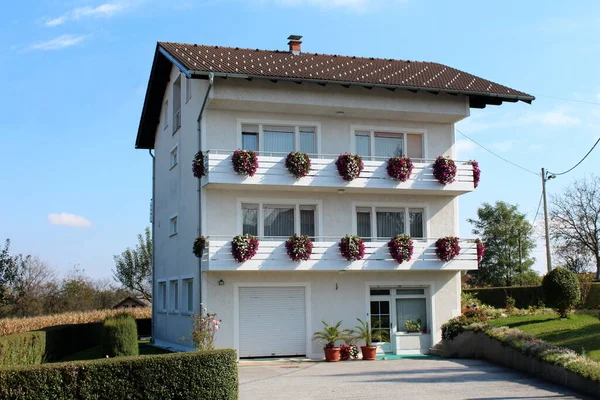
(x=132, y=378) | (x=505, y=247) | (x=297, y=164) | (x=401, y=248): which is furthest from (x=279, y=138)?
(x=505, y=247)

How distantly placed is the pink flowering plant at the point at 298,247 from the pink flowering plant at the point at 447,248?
184 inches

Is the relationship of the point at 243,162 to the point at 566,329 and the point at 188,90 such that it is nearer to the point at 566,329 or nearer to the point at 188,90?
the point at 188,90

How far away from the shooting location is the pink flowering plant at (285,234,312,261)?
2180 centimetres

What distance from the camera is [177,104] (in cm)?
2719

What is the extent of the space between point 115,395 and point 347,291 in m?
11.5

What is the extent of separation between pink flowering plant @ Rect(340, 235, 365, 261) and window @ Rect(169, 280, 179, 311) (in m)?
7.54

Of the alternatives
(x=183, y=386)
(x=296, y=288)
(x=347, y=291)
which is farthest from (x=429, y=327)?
(x=183, y=386)

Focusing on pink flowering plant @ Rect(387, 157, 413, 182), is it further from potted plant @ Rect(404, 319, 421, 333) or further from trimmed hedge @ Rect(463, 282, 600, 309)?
trimmed hedge @ Rect(463, 282, 600, 309)

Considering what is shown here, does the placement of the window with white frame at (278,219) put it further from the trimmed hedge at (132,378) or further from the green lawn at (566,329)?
the trimmed hedge at (132,378)

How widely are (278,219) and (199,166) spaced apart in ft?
11.0

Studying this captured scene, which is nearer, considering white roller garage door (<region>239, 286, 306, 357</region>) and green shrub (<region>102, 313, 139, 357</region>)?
green shrub (<region>102, 313, 139, 357</region>)

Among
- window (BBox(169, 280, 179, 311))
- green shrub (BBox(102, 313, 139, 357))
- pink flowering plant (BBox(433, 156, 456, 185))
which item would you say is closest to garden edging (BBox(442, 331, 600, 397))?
pink flowering plant (BBox(433, 156, 456, 185))

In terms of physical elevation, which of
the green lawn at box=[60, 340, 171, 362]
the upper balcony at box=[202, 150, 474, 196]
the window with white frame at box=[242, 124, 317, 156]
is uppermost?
Result: the window with white frame at box=[242, 124, 317, 156]

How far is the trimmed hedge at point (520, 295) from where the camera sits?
1296 inches
